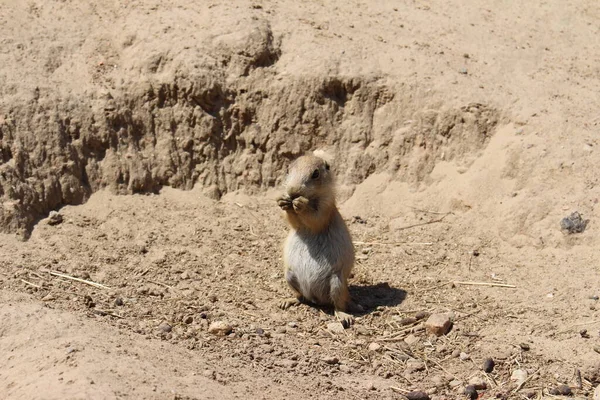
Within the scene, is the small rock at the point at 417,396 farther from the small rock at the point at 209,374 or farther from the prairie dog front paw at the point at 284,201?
the prairie dog front paw at the point at 284,201

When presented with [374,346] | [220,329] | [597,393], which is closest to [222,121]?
[220,329]

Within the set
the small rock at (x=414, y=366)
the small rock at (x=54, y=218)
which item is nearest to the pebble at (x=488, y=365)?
the small rock at (x=414, y=366)

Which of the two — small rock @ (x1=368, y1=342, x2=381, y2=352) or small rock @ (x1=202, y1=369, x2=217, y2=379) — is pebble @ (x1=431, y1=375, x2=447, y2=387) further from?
small rock @ (x1=202, y1=369, x2=217, y2=379)

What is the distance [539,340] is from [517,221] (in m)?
2.05

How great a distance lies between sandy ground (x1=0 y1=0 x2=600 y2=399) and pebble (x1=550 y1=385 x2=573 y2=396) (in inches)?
2.0

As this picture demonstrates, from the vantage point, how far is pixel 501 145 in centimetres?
927

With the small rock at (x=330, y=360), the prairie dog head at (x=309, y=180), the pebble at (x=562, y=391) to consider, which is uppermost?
the prairie dog head at (x=309, y=180)

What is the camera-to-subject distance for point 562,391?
6.11m

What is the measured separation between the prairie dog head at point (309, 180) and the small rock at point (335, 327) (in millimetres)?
1109

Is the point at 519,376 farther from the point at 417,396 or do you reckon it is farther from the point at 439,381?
the point at 417,396

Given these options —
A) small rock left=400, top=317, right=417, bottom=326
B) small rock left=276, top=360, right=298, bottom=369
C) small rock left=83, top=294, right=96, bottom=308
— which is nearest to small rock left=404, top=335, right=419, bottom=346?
small rock left=400, top=317, right=417, bottom=326

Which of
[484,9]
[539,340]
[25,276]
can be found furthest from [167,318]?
[484,9]

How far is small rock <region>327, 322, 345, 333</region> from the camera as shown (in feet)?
23.7

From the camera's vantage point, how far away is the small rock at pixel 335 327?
7.22 m
